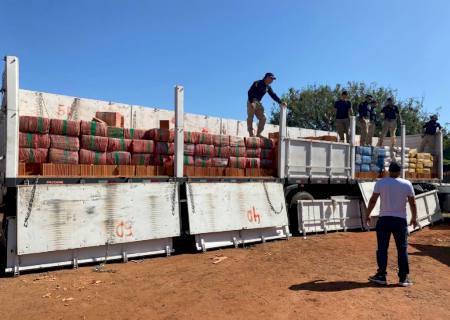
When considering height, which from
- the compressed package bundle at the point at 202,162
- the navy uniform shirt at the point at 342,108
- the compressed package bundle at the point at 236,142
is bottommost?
the compressed package bundle at the point at 202,162

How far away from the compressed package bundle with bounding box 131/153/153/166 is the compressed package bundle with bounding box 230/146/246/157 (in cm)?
200

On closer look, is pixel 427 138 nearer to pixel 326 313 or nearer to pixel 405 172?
pixel 405 172

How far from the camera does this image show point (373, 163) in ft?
39.5

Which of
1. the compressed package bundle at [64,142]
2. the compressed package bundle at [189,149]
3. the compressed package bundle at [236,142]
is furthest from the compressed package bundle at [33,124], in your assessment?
the compressed package bundle at [236,142]

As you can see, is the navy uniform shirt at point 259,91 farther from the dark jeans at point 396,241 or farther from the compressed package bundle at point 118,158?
the dark jeans at point 396,241

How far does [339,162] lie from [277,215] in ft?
9.53

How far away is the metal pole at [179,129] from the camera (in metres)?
7.88

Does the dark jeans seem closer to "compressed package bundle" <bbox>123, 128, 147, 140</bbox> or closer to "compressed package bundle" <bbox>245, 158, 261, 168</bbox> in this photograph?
"compressed package bundle" <bbox>245, 158, 261, 168</bbox>

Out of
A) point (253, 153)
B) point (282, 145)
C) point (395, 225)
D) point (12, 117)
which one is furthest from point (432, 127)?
point (12, 117)

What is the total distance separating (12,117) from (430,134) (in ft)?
46.5

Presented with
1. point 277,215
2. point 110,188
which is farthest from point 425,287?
point 110,188

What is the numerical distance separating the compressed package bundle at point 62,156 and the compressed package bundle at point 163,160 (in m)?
1.57

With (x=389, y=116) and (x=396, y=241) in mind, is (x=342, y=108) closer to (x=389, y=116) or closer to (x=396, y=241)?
(x=389, y=116)

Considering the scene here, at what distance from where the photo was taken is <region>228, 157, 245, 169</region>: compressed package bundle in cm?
901
